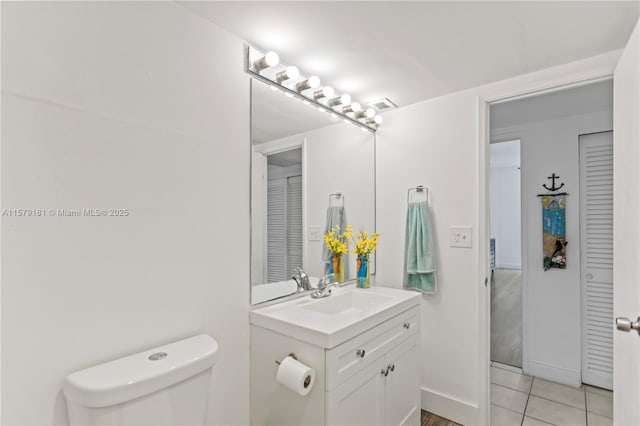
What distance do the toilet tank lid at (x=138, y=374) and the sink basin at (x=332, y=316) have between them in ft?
1.06

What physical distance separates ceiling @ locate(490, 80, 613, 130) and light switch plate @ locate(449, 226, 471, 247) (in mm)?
849

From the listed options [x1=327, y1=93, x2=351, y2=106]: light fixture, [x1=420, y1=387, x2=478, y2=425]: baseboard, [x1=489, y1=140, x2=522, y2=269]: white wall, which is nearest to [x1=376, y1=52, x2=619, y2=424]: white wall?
[x1=420, y1=387, x2=478, y2=425]: baseboard

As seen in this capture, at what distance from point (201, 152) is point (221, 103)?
25 cm

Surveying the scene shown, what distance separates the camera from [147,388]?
3.20 ft

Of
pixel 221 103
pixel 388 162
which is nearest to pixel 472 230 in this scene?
pixel 388 162

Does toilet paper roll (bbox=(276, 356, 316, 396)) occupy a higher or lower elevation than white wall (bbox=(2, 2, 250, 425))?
lower

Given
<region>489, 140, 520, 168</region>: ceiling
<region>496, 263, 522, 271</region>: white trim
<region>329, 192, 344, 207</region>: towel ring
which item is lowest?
<region>496, 263, 522, 271</region>: white trim

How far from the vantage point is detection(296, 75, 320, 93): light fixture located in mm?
1771

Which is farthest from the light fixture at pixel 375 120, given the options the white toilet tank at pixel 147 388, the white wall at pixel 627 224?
the white toilet tank at pixel 147 388

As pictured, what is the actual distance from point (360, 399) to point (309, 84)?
1588 millimetres

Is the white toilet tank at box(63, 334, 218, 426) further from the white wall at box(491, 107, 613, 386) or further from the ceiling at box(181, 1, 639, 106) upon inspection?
the white wall at box(491, 107, 613, 386)

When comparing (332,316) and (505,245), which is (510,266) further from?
(332,316)

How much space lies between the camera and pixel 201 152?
53.8 inches

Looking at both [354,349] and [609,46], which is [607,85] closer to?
[609,46]
